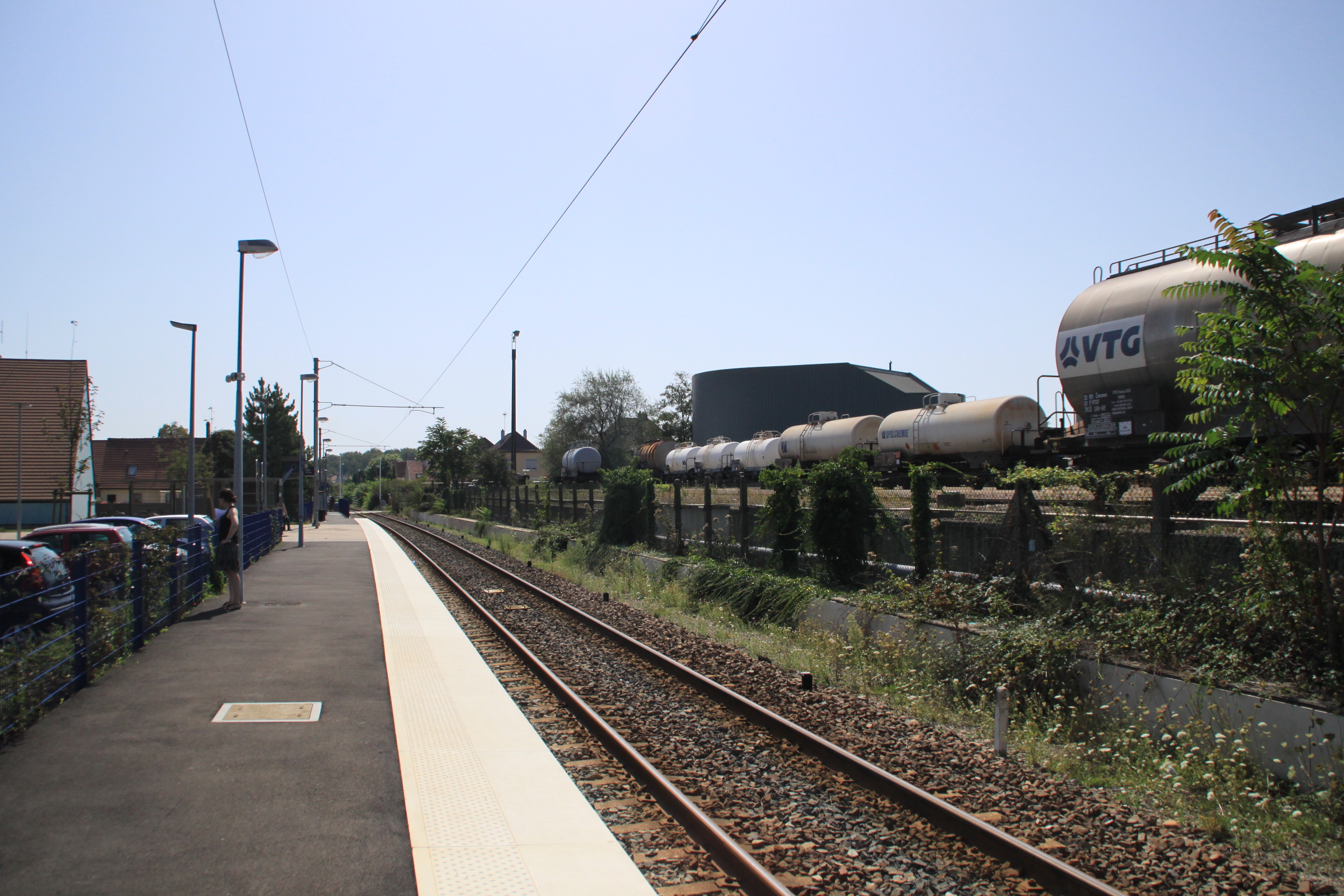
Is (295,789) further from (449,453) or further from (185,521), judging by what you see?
(449,453)

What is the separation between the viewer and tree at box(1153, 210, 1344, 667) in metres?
6.56

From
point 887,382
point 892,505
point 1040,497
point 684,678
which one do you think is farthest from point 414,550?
point 887,382

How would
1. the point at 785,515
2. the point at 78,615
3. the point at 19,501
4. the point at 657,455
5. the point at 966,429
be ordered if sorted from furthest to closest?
the point at 657,455 < the point at 19,501 < the point at 966,429 < the point at 785,515 < the point at 78,615

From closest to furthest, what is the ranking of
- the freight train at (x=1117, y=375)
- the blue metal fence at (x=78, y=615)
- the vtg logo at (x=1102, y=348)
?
the blue metal fence at (x=78, y=615)
the freight train at (x=1117, y=375)
the vtg logo at (x=1102, y=348)

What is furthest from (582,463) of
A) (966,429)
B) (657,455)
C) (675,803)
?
(675,803)

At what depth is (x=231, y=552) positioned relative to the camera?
44.5ft

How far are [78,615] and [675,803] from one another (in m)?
6.31

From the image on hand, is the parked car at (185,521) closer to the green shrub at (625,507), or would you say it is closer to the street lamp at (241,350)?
the street lamp at (241,350)

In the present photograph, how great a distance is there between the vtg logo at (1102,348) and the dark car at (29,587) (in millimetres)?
15731

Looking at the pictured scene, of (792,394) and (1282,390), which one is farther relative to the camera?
(792,394)

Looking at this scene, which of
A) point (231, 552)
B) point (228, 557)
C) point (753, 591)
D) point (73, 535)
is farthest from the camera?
point (73, 535)

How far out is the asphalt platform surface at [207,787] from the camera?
14.7 ft

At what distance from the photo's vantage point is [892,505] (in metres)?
14.9

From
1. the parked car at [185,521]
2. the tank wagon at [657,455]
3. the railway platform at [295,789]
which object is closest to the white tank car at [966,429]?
the railway platform at [295,789]
